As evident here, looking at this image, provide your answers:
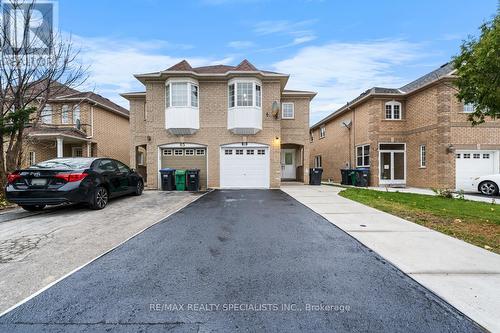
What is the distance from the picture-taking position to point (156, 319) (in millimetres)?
2322

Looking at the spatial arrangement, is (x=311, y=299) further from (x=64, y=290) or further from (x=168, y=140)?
(x=168, y=140)

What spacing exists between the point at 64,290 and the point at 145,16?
1109cm

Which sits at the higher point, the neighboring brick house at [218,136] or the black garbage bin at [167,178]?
the neighboring brick house at [218,136]

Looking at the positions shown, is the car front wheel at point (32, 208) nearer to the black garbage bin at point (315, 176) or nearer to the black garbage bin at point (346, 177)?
the black garbage bin at point (315, 176)

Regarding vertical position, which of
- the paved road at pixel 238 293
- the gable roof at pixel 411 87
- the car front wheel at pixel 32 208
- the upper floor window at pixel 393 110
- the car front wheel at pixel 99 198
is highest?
the gable roof at pixel 411 87

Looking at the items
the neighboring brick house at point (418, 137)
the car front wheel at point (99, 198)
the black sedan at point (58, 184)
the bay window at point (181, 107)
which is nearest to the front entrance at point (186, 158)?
the bay window at point (181, 107)

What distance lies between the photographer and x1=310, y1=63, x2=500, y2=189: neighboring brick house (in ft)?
46.0

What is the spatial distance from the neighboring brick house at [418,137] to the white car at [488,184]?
1.65m

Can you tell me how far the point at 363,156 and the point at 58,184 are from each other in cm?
1666

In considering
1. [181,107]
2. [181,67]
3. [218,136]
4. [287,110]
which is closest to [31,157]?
[181,107]

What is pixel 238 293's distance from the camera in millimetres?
2766

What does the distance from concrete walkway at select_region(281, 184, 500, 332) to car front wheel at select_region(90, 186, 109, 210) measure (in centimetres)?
627

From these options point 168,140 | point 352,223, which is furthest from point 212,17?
point 352,223

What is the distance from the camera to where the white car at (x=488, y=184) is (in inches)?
460
